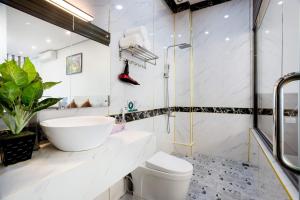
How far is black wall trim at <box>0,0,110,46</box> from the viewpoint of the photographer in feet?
2.97

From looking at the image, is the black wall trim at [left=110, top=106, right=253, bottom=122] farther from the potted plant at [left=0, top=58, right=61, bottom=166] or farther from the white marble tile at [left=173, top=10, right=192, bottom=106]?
the potted plant at [left=0, top=58, right=61, bottom=166]

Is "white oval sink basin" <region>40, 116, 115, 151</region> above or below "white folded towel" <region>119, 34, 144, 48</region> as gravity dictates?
below

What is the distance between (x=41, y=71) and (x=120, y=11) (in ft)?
3.39

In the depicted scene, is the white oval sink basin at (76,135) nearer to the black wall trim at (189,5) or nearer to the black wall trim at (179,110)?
the black wall trim at (179,110)

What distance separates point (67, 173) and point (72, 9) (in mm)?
1077

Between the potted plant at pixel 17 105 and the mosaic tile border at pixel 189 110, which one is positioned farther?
the mosaic tile border at pixel 189 110

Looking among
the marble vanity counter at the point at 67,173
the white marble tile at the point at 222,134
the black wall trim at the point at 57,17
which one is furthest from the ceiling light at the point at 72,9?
the white marble tile at the point at 222,134

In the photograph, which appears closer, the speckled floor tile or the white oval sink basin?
the white oval sink basin

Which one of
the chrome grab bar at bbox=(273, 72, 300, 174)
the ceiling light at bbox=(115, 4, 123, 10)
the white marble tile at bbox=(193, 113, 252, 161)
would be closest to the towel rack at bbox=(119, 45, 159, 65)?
the ceiling light at bbox=(115, 4, 123, 10)

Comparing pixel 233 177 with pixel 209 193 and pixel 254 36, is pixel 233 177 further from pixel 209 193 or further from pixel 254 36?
pixel 254 36

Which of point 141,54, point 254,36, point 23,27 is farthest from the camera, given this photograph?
point 254,36

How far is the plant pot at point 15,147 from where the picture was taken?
675mm

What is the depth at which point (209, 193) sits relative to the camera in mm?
1700

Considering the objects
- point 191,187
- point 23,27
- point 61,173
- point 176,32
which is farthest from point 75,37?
point 176,32
